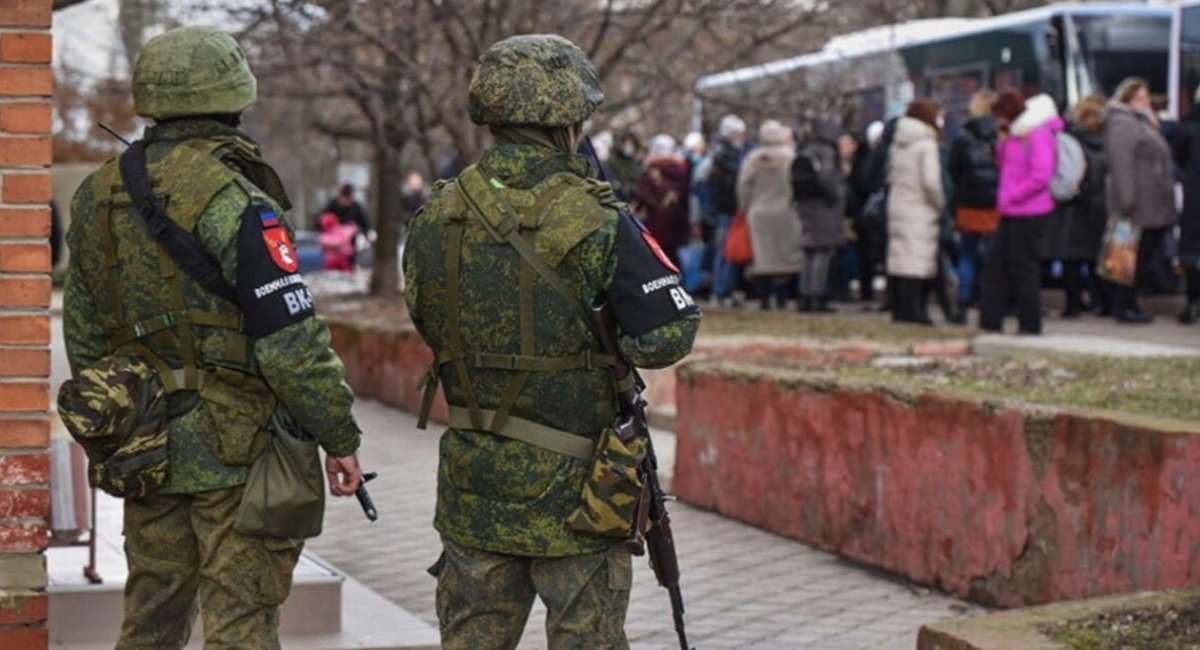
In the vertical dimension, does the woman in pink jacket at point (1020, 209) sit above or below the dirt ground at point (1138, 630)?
above

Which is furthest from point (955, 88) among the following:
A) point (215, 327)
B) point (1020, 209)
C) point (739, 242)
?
point (215, 327)

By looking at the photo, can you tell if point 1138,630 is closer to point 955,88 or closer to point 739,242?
point 739,242

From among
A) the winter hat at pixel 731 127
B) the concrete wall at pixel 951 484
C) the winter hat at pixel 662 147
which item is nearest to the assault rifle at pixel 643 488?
the concrete wall at pixel 951 484

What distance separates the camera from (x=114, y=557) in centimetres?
779

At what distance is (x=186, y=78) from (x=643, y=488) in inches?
53.0

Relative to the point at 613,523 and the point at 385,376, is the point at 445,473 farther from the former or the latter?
the point at 385,376

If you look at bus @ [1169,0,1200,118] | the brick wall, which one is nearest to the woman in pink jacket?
bus @ [1169,0,1200,118]

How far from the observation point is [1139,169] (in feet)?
56.1

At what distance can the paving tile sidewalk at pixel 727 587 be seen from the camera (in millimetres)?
7613

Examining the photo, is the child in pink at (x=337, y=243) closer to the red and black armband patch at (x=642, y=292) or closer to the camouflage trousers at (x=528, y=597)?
the camouflage trousers at (x=528, y=597)

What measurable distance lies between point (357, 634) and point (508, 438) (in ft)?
8.17

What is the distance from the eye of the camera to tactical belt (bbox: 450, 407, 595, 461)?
4793mm

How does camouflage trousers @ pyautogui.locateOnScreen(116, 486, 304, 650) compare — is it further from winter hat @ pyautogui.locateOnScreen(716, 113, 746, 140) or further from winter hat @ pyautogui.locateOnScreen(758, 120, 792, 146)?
winter hat @ pyautogui.locateOnScreen(716, 113, 746, 140)

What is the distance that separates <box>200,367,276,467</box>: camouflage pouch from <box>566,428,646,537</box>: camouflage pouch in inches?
29.5
